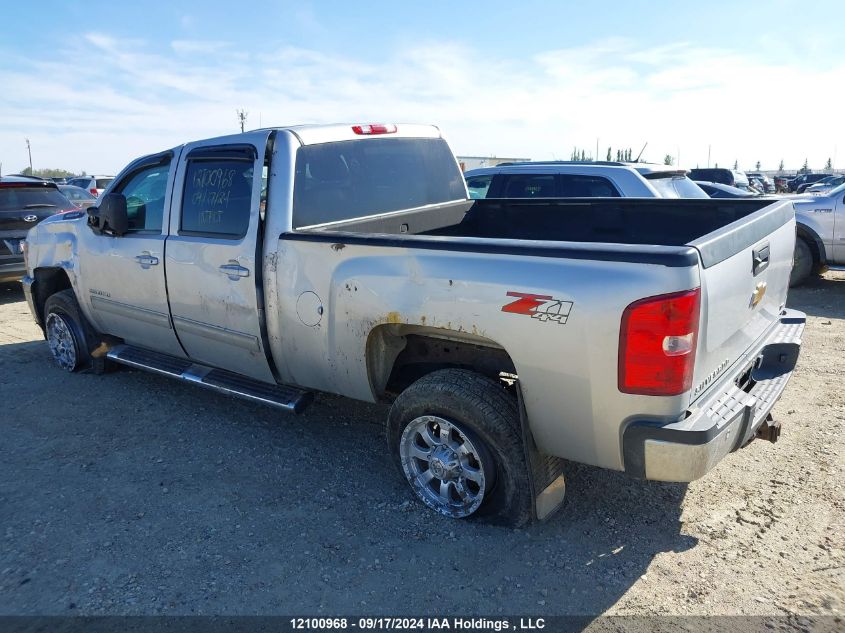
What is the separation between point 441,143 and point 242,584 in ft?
11.4

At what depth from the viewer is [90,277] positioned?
5309mm

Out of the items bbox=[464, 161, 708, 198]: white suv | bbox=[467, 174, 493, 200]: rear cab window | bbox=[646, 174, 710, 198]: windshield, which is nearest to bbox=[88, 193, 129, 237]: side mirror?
bbox=[464, 161, 708, 198]: white suv

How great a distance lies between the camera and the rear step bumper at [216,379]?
13.2 ft

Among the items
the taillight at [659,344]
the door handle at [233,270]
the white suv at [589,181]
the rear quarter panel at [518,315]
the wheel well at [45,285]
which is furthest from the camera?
the white suv at [589,181]

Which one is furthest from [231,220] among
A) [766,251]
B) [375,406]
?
[766,251]

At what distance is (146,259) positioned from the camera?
468cm

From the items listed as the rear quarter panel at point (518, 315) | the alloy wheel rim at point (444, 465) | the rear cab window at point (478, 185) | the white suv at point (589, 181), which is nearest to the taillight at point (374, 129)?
the rear quarter panel at point (518, 315)

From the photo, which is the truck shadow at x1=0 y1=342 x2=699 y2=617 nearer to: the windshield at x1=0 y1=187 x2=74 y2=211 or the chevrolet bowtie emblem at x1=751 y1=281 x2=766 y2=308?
the chevrolet bowtie emblem at x1=751 y1=281 x2=766 y2=308

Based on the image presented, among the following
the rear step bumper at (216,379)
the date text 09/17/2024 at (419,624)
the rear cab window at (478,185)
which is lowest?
the date text 09/17/2024 at (419,624)

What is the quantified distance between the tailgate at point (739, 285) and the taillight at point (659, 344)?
0.08 meters

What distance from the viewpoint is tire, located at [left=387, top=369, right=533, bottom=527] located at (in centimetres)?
313

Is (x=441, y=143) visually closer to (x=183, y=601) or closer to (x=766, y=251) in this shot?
(x=766, y=251)

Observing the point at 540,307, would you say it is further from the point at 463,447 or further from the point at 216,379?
the point at 216,379

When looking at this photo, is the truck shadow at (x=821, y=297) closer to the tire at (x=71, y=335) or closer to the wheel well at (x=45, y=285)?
the tire at (x=71, y=335)
